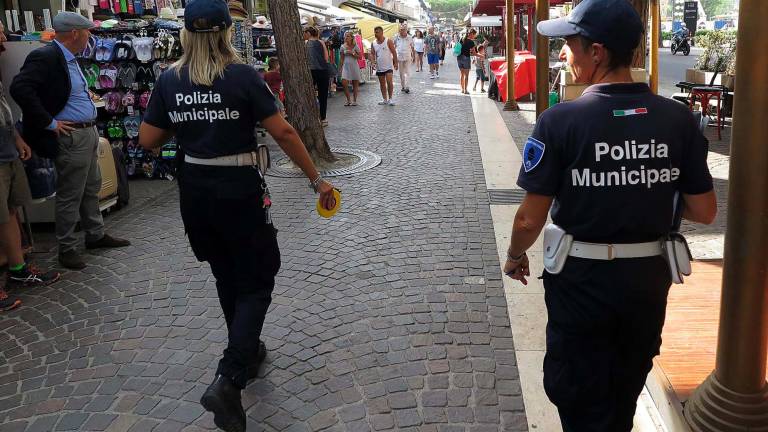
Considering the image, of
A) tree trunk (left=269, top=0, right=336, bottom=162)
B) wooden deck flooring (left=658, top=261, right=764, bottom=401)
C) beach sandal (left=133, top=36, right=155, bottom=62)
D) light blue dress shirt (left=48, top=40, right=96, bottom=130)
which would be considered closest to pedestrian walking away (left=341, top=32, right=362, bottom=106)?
tree trunk (left=269, top=0, right=336, bottom=162)

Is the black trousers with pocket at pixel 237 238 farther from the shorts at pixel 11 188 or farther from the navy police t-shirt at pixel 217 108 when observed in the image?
the shorts at pixel 11 188

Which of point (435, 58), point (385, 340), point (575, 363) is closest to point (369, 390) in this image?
point (385, 340)

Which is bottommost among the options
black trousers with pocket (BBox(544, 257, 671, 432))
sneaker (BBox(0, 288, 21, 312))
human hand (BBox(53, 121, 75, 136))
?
sneaker (BBox(0, 288, 21, 312))

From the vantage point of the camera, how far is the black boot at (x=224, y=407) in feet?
9.74

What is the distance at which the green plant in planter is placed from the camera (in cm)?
1148

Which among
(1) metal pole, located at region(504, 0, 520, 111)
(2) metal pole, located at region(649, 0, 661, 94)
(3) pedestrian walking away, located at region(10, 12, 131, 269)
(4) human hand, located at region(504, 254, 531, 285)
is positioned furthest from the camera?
(1) metal pole, located at region(504, 0, 520, 111)

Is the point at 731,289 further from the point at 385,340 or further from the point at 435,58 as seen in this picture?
the point at 435,58

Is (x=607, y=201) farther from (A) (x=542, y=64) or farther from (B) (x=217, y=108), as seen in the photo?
(A) (x=542, y=64)

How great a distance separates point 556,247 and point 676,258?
38 centimetres

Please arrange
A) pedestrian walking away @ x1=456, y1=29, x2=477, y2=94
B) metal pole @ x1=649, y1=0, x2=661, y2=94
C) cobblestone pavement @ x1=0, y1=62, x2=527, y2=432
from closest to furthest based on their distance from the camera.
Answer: cobblestone pavement @ x1=0, y1=62, x2=527, y2=432 → metal pole @ x1=649, y1=0, x2=661, y2=94 → pedestrian walking away @ x1=456, y1=29, x2=477, y2=94

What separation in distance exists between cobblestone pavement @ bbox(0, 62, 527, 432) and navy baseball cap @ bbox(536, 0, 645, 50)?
71.6 inches

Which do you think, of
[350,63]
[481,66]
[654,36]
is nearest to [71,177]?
[654,36]

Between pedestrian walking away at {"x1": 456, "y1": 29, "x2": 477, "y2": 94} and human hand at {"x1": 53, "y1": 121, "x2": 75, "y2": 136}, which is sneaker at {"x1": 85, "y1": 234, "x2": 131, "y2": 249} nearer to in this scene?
human hand at {"x1": 53, "y1": 121, "x2": 75, "y2": 136}

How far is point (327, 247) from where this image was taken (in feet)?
18.8
